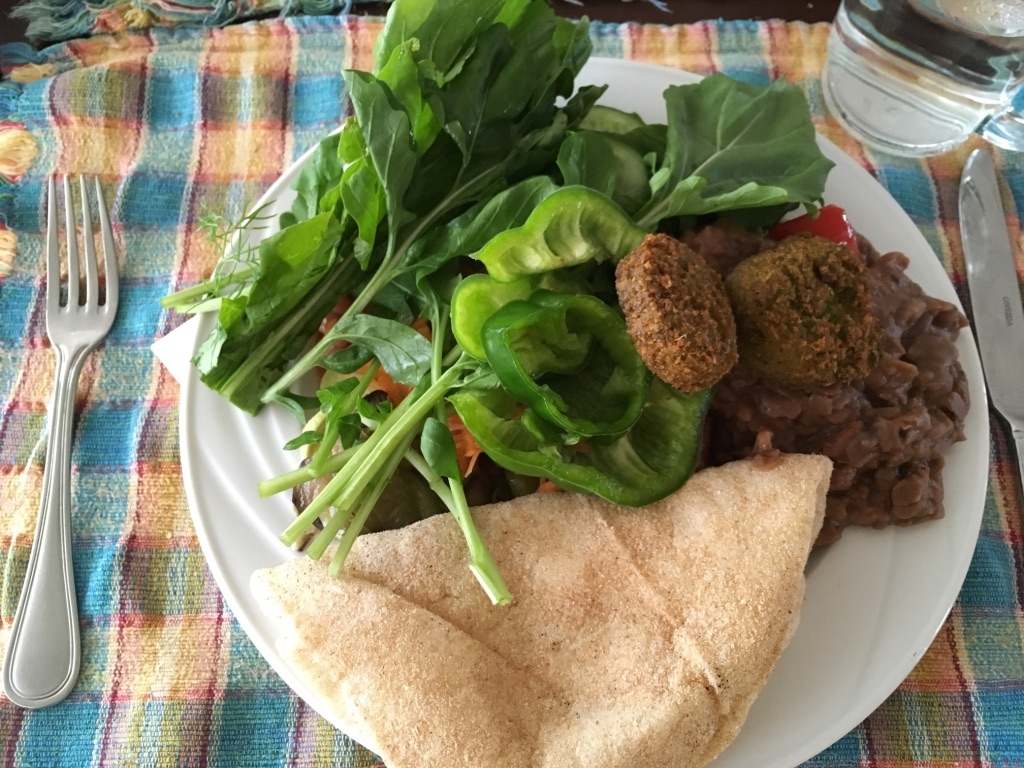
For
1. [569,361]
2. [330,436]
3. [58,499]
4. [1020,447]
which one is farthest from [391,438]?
[1020,447]

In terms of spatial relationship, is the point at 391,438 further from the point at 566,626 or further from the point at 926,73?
the point at 926,73

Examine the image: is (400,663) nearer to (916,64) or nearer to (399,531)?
(399,531)

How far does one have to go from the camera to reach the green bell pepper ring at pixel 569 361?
4.85ft

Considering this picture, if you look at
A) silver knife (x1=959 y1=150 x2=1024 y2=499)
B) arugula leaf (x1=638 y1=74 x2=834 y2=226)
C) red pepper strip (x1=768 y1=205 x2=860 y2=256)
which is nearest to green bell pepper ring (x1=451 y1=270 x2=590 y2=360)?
arugula leaf (x1=638 y1=74 x2=834 y2=226)

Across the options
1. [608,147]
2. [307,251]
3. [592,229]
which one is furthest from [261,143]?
[592,229]

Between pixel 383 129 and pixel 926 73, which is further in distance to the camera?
pixel 926 73

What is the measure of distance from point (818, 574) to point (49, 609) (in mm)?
1765

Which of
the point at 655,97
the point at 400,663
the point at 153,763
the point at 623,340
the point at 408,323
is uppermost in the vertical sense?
the point at 655,97

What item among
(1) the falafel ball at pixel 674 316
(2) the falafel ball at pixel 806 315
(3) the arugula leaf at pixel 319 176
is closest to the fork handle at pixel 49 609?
Result: (3) the arugula leaf at pixel 319 176

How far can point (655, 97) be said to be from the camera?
221cm

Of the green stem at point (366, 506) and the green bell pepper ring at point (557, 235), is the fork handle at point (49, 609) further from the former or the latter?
the green bell pepper ring at point (557, 235)

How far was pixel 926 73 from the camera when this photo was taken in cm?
238

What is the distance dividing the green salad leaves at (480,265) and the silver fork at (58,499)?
0.39 meters

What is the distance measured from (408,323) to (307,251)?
28 cm
